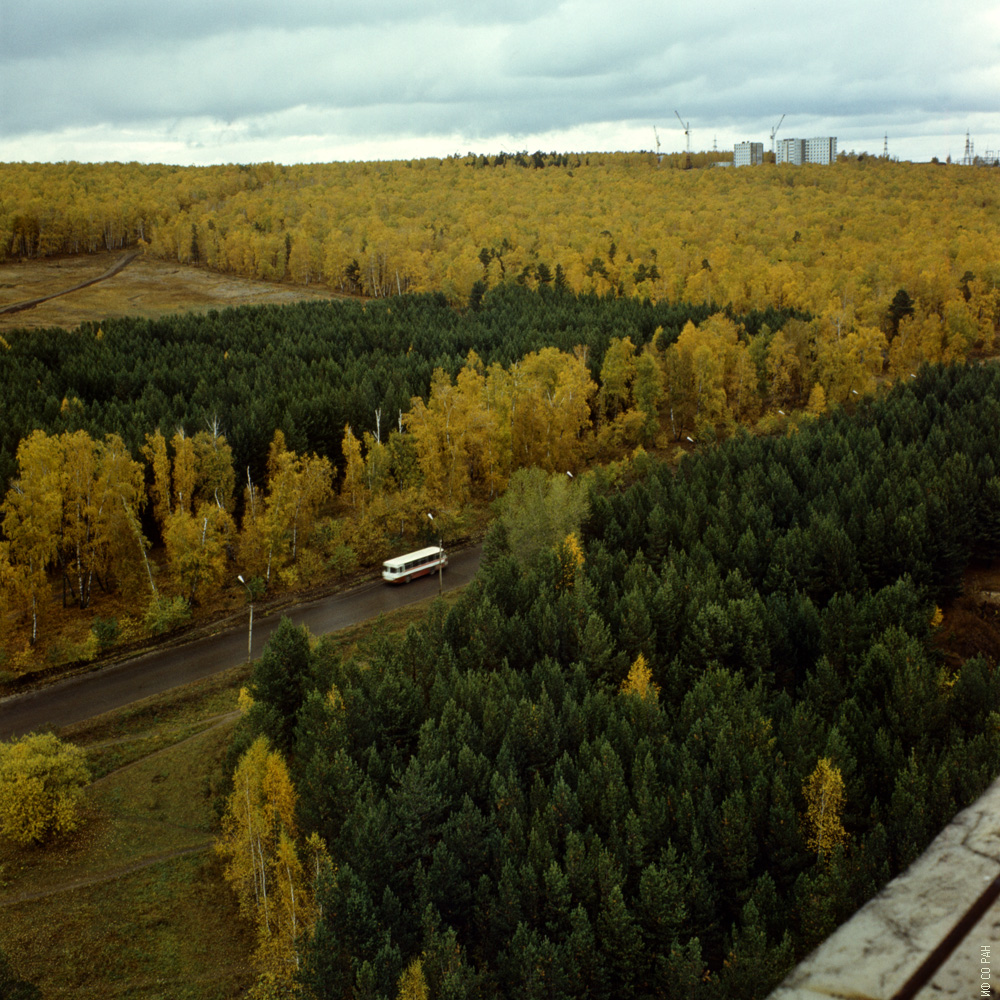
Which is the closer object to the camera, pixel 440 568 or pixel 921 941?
pixel 921 941

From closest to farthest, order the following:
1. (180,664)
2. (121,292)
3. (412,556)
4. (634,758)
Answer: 1. (634,758)
2. (180,664)
3. (412,556)
4. (121,292)

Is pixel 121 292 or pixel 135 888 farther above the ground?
pixel 121 292

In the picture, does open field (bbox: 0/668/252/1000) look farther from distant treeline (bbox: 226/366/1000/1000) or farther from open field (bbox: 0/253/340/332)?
open field (bbox: 0/253/340/332)

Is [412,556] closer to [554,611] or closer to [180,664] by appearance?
[180,664]

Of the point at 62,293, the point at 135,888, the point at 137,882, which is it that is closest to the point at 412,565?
the point at 137,882

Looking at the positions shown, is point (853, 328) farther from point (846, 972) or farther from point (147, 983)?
point (846, 972)

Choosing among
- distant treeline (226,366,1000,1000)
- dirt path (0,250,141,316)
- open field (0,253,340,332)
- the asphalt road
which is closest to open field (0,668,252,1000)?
distant treeline (226,366,1000,1000)
